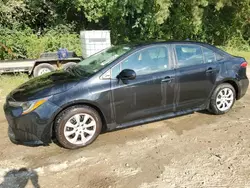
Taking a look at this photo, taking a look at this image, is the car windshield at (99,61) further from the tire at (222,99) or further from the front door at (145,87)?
the tire at (222,99)

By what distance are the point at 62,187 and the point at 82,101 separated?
4.00ft

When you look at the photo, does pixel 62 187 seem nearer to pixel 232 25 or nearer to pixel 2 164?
pixel 2 164

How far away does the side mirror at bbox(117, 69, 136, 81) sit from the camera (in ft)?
12.5

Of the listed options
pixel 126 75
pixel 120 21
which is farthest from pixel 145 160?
pixel 120 21

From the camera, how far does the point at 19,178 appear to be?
315cm

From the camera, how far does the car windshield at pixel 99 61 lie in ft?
13.4

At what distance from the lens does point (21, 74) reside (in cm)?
804

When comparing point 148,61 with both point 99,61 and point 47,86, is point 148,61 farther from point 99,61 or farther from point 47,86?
point 47,86

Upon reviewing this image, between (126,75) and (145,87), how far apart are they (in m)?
0.42

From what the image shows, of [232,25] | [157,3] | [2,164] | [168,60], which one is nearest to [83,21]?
[157,3]

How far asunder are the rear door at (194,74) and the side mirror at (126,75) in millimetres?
877

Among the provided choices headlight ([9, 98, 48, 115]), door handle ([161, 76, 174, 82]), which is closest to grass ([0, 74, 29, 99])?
headlight ([9, 98, 48, 115])

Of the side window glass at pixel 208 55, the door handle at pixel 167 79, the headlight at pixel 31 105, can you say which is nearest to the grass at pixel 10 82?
the headlight at pixel 31 105

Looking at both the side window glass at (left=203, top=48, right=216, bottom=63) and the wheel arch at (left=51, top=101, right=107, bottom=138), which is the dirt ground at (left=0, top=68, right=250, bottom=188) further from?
the side window glass at (left=203, top=48, right=216, bottom=63)
